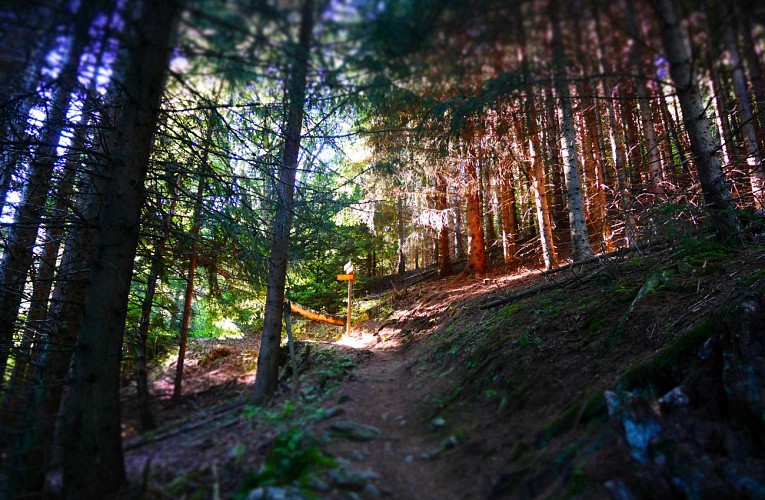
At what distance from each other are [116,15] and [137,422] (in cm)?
323

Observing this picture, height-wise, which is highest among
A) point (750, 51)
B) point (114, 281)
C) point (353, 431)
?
point (750, 51)

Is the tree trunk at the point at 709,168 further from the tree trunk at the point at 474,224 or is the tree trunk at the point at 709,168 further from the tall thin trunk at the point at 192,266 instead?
the tree trunk at the point at 474,224

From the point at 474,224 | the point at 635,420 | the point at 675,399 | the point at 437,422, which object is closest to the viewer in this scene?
the point at 635,420

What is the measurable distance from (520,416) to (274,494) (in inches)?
111

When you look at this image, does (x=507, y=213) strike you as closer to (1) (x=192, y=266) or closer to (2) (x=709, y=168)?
A: (2) (x=709, y=168)

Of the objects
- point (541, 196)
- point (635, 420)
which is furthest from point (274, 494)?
point (541, 196)

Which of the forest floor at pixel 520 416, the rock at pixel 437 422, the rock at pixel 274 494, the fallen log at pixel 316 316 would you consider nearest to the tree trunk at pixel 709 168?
the forest floor at pixel 520 416

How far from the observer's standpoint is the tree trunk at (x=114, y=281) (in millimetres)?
3105

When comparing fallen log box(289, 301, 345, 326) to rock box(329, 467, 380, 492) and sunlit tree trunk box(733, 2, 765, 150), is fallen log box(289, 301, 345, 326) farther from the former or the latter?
sunlit tree trunk box(733, 2, 765, 150)

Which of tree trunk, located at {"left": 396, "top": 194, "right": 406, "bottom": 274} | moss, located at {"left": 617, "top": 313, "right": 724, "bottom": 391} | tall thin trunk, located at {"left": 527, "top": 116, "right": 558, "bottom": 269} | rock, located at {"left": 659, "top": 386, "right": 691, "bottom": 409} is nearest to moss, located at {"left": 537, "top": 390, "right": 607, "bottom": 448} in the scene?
moss, located at {"left": 617, "top": 313, "right": 724, "bottom": 391}

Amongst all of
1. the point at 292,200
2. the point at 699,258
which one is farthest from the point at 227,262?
the point at 699,258

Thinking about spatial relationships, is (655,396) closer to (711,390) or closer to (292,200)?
(711,390)

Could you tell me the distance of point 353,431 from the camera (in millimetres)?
4344

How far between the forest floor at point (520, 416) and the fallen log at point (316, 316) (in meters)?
5.78
